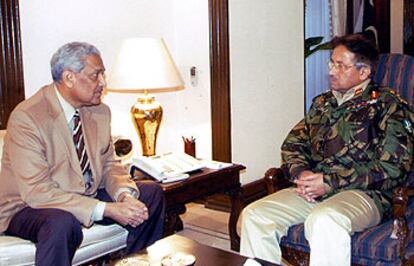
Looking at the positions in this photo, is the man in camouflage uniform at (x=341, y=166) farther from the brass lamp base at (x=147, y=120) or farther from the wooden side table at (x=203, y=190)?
the brass lamp base at (x=147, y=120)

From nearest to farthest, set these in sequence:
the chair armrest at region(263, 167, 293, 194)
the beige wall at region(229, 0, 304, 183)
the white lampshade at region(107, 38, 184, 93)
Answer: the chair armrest at region(263, 167, 293, 194) → the white lampshade at region(107, 38, 184, 93) → the beige wall at region(229, 0, 304, 183)

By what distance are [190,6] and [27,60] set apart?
4.08 feet

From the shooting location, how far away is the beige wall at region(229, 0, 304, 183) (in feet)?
12.0

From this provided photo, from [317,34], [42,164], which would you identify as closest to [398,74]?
[42,164]

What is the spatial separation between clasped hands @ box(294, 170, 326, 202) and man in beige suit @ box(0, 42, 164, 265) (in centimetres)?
67

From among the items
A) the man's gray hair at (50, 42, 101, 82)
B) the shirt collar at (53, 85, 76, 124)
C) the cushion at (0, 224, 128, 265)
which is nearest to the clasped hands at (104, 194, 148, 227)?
the cushion at (0, 224, 128, 265)

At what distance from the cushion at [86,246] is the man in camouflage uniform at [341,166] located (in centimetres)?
58

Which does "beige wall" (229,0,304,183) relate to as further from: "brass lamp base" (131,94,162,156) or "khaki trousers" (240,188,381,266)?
"khaki trousers" (240,188,381,266)

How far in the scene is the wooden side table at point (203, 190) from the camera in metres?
2.59

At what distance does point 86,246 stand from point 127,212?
25 cm

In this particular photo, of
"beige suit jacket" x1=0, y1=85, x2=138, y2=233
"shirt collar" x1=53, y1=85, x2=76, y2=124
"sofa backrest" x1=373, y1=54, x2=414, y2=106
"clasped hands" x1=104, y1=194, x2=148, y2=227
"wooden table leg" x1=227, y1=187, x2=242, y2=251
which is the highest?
"sofa backrest" x1=373, y1=54, x2=414, y2=106

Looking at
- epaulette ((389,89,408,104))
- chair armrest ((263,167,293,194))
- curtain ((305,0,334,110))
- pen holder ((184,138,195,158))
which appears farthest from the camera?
curtain ((305,0,334,110))

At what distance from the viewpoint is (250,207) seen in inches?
92.3

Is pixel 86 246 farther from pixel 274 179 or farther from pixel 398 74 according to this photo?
pixel 398 74
